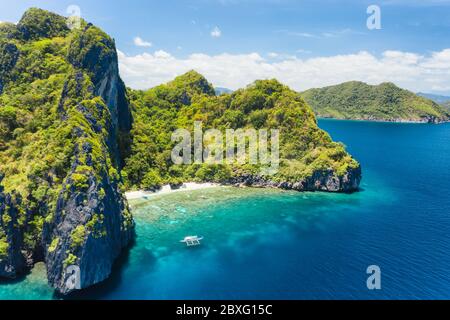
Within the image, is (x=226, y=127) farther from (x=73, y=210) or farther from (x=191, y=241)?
(x=73, y=210)

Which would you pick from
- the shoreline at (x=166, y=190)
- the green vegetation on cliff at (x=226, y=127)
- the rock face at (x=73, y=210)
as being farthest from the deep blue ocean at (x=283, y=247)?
the green vegetation on cliff at (x=226, y=127)

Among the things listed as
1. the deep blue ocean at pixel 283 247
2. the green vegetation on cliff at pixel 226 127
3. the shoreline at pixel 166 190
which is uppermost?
the green vegetation on cliff at pixel 226 127

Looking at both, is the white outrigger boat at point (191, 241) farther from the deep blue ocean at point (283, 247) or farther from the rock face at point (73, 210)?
the rock face at point (73, 210)
